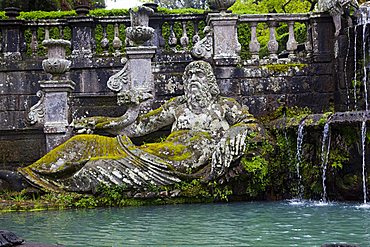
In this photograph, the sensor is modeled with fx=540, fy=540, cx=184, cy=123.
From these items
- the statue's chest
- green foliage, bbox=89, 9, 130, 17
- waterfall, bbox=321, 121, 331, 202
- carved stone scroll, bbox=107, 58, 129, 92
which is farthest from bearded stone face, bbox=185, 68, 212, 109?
green foliage, bbox=89, 9, 130, 17

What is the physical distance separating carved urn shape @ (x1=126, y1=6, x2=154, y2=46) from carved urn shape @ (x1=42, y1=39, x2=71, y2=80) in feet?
A: 3.75

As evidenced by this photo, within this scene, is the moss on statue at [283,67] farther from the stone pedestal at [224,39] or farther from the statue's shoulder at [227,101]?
the statue's shoulder at [227,101]

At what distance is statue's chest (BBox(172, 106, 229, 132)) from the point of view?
8.35 m

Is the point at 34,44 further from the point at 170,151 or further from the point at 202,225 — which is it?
the point at 202,225

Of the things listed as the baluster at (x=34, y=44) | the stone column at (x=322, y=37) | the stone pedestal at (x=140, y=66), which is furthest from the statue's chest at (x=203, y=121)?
the baluster at (x=34, y=44)

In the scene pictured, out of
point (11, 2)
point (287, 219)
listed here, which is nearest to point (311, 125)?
point (287, 219)

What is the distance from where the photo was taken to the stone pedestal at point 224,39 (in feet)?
30.6

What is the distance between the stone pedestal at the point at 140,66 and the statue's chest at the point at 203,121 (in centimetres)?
114

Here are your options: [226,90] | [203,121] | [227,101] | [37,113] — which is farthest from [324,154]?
[37,113]

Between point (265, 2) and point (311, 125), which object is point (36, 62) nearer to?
point (311, 125)

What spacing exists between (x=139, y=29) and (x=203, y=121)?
6.39 ft

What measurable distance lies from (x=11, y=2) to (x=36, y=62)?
22.8 feet

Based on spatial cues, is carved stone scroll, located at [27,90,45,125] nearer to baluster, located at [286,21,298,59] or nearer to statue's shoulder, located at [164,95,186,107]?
statue's shoulder, located at [164,95,186,107]

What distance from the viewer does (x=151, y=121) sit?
8.74m
